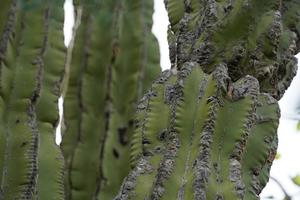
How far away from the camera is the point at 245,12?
2.37 metres

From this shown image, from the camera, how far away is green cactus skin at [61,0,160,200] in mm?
2764

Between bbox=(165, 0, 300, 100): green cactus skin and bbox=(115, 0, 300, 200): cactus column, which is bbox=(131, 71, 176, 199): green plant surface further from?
bbox=(165, 0, 300, 100): green cactus skin

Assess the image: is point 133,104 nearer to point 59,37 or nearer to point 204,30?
point 59,37

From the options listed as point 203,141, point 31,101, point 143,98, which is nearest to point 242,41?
point 143,98

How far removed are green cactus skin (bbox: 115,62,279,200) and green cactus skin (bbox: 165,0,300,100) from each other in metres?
0.13

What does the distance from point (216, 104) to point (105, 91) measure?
2.72 feet

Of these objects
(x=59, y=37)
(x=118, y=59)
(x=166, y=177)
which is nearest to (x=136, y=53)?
(x=118, y=59)

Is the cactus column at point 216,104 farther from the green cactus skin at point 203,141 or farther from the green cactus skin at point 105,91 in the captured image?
the green cactus skin at point 105,91

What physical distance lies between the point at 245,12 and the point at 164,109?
1.13 ft

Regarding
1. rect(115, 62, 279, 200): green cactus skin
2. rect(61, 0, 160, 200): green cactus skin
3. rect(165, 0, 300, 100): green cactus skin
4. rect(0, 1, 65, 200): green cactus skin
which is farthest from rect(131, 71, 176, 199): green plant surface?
rect(61, 0, 160, 200): green cactus skin

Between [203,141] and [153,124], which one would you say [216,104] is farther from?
[153,124]

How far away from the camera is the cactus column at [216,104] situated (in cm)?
203

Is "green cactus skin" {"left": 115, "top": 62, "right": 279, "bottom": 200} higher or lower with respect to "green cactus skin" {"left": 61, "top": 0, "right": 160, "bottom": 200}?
lower

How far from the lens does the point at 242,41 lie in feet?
7.79
